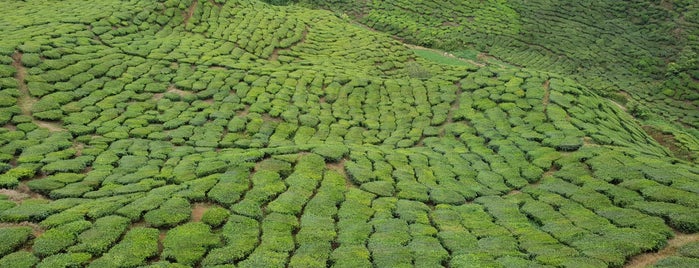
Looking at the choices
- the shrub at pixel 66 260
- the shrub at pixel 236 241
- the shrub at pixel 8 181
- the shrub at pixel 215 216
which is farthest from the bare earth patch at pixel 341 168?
the shrub at pixel 8 181

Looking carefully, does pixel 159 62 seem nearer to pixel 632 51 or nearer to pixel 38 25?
pixel 38 25

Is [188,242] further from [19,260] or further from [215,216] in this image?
[19,260]

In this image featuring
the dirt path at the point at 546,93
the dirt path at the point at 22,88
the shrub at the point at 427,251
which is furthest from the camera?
the dirt path at the point at 546,93

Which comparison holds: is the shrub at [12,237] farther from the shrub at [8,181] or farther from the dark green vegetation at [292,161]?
the shrub at [8,181]

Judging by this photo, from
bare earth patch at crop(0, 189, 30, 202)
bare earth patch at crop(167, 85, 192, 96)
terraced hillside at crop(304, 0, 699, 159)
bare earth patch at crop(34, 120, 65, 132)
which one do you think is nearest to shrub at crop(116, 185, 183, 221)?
bare earth patch at crop(0, 189, 30, 202)

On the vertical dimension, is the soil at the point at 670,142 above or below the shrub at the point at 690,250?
below

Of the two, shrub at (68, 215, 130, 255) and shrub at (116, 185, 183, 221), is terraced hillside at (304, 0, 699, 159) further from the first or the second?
shrub at (68, 215, 130, 255)

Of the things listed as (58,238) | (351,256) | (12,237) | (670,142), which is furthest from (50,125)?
(670,142)
